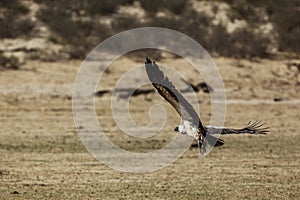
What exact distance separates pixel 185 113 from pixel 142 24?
16.9m

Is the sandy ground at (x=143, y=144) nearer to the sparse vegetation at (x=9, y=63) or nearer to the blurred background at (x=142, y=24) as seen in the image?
the sparse vegetation at (x=9, y=63)

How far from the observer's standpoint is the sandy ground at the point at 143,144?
13.4 meters

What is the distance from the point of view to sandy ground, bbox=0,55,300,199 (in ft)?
44.0

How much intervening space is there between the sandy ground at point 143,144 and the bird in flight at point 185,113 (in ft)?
3.51

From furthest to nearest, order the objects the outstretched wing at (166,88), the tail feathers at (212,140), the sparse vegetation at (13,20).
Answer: the sparse vegetation at (13,20), the tail feathers at (212,140), the outstretched wing at (166,88)

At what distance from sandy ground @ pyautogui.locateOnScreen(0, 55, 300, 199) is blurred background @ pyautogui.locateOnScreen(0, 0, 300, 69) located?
2.65ft

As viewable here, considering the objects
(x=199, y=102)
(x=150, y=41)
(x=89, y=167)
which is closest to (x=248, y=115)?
(x=199, y=102)

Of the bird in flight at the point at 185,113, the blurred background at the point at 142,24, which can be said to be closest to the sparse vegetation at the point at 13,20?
the blurred background at the point at 142,24

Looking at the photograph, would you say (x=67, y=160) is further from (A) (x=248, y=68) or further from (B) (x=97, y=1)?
(B) (x=97, y=1)

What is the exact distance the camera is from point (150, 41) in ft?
87.0

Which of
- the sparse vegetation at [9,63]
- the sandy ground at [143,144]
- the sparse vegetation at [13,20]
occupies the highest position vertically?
the sparse vegetation at [13,20]

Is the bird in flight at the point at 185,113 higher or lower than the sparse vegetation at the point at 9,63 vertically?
lower

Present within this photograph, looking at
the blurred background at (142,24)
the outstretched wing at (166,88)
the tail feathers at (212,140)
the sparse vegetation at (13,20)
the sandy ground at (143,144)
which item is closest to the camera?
the outstretched wing at (166,88)

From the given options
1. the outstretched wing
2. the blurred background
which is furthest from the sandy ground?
the outstretched wing
